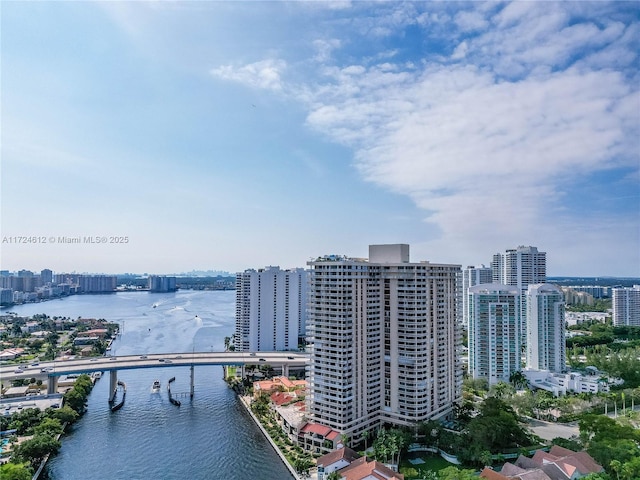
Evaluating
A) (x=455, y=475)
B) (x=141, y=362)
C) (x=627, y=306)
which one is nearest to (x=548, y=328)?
(x=455, y=475)

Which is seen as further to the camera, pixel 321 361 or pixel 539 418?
pixel 539 418

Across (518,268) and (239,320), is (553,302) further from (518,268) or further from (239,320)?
(239,320)

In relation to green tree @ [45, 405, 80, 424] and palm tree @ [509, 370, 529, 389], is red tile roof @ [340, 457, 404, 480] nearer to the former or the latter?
green tree @ [45, 405, 80, 424]

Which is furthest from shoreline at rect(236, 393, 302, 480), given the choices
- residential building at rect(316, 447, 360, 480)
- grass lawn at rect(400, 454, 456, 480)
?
grass lawn at rect(400, 454, 456, 480)

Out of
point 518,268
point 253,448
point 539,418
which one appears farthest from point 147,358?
point 518,268

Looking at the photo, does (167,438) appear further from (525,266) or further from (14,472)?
(525,266)

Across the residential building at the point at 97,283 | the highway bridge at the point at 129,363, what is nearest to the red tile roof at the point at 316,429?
the highway bridge at the point at 129,363
